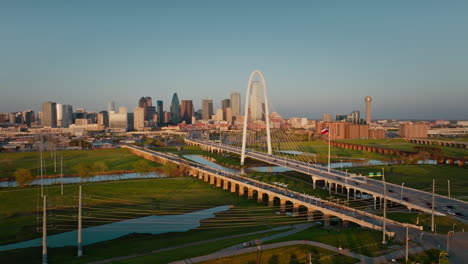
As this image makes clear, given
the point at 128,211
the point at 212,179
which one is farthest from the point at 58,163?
the point at 128,211

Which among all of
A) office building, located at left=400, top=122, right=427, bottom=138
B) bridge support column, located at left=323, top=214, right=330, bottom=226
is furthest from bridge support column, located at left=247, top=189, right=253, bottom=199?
office building, located at left=400, top=122, right=427, bottom=138

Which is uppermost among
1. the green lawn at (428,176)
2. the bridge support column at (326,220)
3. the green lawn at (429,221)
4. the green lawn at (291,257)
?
the green lawn at (291,257)

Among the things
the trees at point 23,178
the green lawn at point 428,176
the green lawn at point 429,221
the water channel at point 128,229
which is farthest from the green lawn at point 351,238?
the trees at point 23,178

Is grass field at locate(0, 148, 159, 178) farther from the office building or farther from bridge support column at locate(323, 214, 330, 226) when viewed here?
the office building

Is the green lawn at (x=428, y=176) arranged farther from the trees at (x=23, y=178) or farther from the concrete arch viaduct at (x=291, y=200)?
the trees at (x=23, y=178)

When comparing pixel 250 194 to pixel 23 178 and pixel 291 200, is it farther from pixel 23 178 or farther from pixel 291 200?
pixel 23 178

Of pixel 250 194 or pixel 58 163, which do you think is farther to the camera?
pixel 58 163

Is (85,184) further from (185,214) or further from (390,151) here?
(390,151)
